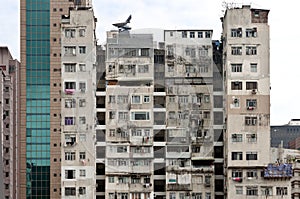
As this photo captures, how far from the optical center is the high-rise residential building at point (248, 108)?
1137cm

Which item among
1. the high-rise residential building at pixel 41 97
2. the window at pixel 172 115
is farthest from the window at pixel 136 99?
the high-rise residential building at pixel 41 97

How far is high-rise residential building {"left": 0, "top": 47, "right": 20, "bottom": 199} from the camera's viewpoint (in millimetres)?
16938

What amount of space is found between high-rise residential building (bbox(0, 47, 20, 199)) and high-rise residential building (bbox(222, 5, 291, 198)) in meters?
7.43

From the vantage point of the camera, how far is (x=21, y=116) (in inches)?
701

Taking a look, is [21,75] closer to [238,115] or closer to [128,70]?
[128,70]

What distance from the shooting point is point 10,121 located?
57.1ft

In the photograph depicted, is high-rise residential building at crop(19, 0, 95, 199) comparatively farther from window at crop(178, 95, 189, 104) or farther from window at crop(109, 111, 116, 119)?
window at crop(178, 95, 189, 104)

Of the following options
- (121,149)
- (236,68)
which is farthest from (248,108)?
(121,149)

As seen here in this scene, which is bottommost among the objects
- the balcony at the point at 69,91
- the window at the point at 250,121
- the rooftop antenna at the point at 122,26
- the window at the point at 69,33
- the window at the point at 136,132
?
the window at the point at 136,132

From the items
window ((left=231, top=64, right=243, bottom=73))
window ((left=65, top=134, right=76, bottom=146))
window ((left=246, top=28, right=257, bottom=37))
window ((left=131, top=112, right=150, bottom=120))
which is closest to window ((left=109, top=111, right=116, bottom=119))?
window ((left=131, top=112, right=150, bottom=120))

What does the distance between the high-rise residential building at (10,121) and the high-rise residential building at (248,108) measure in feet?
24.4

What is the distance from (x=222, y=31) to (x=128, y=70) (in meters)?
2.05

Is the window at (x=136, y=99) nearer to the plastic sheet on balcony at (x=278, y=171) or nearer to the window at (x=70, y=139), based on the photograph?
the window at (x=70, y=139)

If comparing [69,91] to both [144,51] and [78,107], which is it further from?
[144,51]
